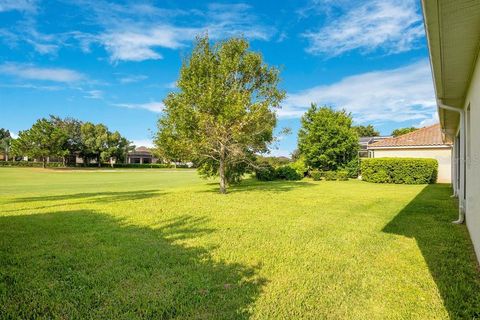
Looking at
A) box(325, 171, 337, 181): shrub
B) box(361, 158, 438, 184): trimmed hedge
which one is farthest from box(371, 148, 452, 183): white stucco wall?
box(325, 171, 337, 181): shrub

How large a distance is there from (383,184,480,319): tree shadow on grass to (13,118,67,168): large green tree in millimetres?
63058

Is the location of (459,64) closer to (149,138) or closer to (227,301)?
(227,301)

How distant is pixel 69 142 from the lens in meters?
63.8

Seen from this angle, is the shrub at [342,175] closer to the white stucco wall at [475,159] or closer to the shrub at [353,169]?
the shrub at [353,169]

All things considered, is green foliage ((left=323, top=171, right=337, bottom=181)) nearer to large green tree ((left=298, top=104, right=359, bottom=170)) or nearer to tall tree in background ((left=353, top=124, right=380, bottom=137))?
large green tree ((left=298, top=104, right=359, bottom=170))

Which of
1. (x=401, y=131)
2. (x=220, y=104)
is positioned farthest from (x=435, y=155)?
(x=401, y=131)

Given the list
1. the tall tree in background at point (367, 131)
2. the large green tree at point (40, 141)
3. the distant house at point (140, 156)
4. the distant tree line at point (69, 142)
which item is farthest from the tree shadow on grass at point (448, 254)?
the distant house at point (140, 156)

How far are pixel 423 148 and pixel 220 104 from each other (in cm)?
1841

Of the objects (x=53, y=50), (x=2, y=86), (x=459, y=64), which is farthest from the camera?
(x=2, y=86)

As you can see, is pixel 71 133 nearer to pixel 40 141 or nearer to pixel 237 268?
pixel 40 141

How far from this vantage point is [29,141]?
192 ft

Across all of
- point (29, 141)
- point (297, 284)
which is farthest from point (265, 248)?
point (29, 141)

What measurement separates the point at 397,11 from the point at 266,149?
9.98 metres

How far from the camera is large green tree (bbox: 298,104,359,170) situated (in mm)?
31109
